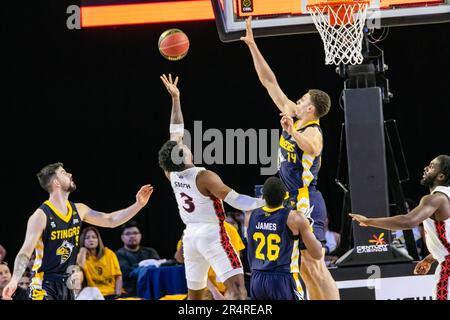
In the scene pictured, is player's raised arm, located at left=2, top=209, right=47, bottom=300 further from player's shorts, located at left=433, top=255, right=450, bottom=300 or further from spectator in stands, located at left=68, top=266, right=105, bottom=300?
player's shorts, located at left=433, top=255, right=450, bottom=300

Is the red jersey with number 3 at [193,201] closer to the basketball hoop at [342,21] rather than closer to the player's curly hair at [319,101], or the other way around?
the player's curly hair at [319,101]

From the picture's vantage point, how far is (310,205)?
6.82m

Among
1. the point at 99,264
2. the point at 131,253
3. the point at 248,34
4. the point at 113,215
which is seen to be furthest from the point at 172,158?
the point at 131,253

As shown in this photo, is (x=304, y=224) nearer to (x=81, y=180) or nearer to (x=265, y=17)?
(x=265, y=17)

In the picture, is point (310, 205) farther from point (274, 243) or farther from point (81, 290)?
point (81, 290)

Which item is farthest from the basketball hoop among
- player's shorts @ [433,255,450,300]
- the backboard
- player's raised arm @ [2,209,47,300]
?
player's raised arm @ [2,209,47,300]

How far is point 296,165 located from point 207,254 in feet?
3.69

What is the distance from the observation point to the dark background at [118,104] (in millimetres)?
10633

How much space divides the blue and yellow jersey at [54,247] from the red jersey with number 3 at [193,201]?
33.6 inches

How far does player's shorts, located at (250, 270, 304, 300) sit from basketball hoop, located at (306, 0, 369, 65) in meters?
2.16

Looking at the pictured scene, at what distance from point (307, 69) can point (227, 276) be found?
4.81 meters

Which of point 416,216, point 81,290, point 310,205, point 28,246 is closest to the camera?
point 416,216

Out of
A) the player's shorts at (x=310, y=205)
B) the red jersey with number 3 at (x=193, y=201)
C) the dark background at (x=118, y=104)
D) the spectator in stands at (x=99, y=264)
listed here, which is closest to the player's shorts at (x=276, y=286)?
the red jersey with number 3 at (x=193, y=201)
